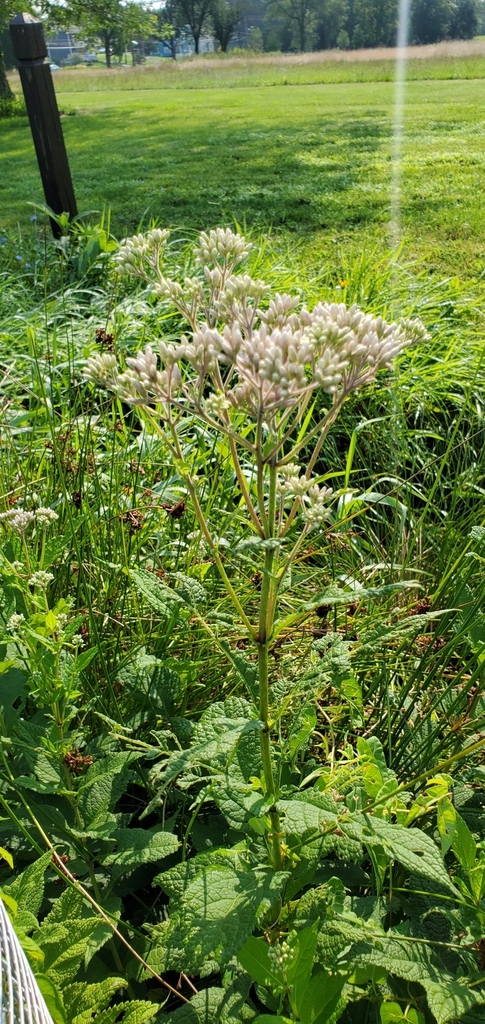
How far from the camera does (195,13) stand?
2866 centimetres

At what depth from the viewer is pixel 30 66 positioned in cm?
461

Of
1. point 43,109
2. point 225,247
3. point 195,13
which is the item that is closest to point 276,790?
point 225,247

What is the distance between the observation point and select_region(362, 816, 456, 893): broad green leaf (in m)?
0.96

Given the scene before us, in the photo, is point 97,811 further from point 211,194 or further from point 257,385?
point 211,194

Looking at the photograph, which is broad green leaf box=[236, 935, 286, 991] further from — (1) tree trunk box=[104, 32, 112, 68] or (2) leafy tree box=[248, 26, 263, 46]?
(2) leafy tree box=[248, 26, 263, 46]

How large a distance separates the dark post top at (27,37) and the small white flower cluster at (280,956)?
526 cm

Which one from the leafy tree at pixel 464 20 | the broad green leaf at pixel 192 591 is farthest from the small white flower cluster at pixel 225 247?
the leafy tree at pixel 464 20

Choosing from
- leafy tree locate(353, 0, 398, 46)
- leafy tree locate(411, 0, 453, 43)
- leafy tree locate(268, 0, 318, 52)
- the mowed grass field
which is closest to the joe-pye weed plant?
the mowed grass field

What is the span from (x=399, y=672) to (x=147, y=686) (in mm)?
662

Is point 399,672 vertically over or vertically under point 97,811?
under

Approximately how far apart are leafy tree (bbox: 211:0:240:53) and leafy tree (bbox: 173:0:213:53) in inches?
11.7

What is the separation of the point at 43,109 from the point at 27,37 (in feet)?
1.35

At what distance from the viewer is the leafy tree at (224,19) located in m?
28.4

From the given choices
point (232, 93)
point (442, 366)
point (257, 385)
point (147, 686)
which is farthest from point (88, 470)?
point (232, 93)
